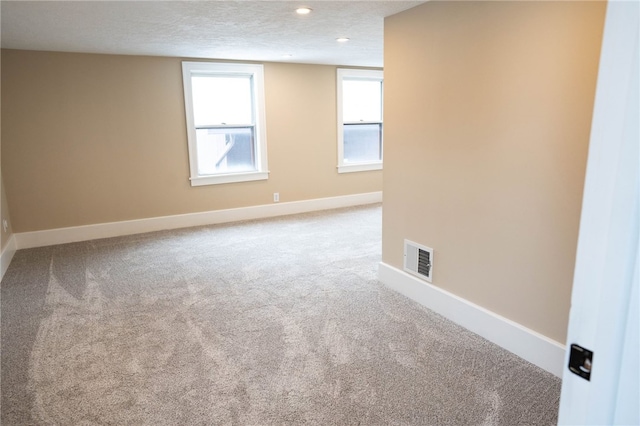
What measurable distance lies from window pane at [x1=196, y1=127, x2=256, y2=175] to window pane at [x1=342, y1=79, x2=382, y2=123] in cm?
165

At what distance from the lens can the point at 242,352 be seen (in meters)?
2.55

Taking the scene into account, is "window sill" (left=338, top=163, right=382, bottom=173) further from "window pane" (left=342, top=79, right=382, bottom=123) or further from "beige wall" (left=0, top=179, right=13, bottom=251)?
"beige wall" (left=0, top=179, right=13, bottom=251)

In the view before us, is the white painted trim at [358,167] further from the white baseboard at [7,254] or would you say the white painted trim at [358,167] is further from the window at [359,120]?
the white baseboard at [7,254]

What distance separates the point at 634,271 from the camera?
2.09 feet

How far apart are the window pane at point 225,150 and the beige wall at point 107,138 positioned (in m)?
0.26

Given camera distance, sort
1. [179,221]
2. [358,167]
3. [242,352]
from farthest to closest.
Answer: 1. [358,167]
2. [179,221]
3. [242,352]

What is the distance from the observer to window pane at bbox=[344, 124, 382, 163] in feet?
21.9

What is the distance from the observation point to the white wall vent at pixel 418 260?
306 cm

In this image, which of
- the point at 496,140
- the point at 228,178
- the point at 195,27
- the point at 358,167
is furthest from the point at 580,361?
the point at 358,167

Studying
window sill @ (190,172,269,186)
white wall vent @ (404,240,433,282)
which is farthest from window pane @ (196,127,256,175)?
white wall vent @ (404,240,433,282)

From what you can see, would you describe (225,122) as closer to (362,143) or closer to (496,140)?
(362,143)

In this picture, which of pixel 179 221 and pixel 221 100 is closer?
pixel 179 221

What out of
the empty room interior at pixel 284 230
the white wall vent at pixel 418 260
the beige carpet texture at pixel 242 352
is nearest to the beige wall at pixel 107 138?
the empty room interior at pixel 284 230

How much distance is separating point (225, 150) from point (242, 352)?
380 centimetres
